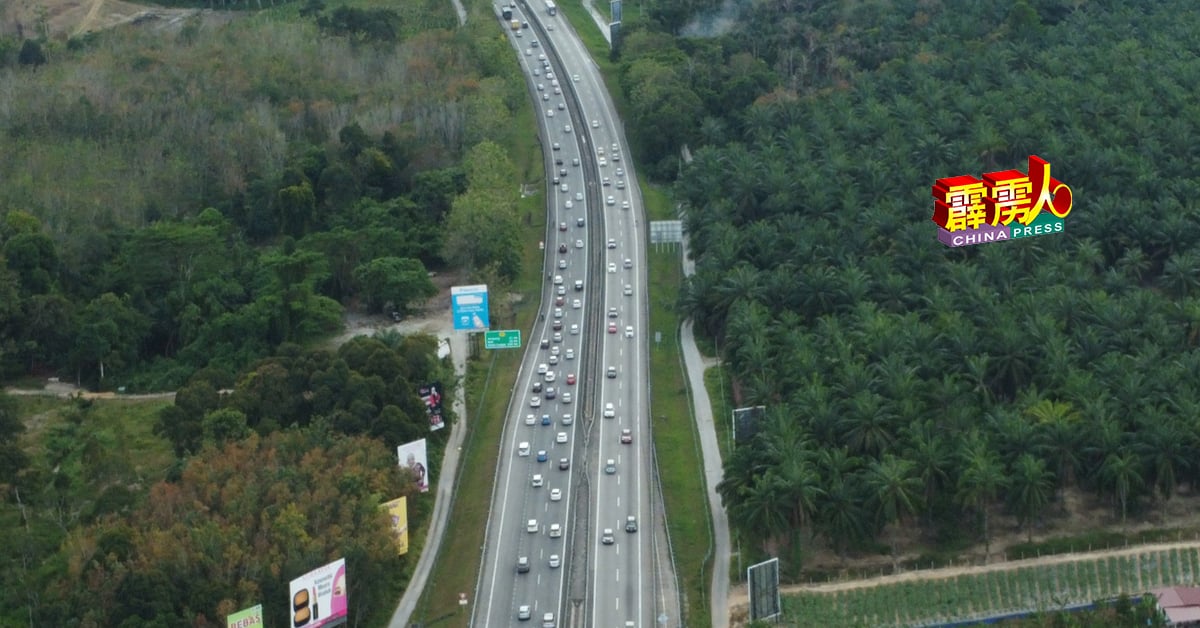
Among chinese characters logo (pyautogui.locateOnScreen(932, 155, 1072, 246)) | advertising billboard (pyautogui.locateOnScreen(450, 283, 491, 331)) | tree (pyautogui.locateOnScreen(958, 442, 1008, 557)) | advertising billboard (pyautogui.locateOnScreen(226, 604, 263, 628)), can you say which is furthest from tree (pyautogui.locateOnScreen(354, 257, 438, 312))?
chinese characters logo (pyautogui.locateOnScreen(932, 155, 1072, 246))

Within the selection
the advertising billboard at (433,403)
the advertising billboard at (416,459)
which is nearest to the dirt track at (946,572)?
the advertising billboard at (416,459)

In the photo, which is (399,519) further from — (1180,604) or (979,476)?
(1180,604)

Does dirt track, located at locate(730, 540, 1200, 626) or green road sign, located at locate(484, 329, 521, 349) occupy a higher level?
green road sign, located at locate(484, 329, 521, 349)

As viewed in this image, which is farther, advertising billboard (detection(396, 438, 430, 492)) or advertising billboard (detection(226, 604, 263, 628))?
advertising billboard (detection(396, 438, 430, 492))

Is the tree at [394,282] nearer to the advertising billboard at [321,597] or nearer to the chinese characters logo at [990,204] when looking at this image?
the advertising billboard at [321,597]

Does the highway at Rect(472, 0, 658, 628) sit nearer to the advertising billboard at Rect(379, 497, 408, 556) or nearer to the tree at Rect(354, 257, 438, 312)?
the advertising billboard at Rect(379, 497, 408, 556)

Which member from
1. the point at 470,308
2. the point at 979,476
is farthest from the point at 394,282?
the point at 979,476
